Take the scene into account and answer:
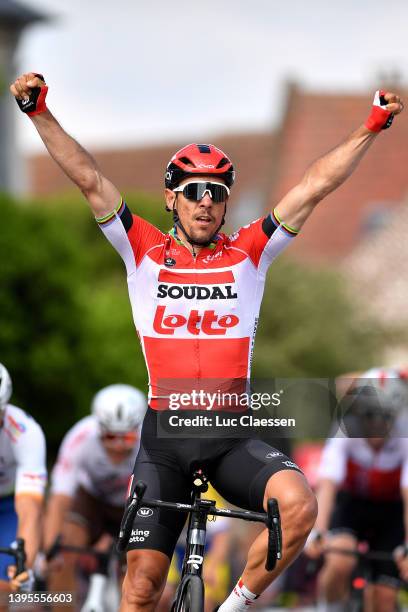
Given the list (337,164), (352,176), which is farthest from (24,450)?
(352,176)

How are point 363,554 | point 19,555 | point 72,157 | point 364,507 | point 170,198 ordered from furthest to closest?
point 364,507 → point 363,554 → point 19,555 → point 170,198 → point 72,157

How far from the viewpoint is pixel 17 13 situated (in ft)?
163

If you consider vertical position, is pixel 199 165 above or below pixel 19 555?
above

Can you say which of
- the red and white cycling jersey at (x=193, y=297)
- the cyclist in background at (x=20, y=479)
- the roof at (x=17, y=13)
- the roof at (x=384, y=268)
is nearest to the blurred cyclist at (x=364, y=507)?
the cyclist in background at (x=20, y=479)

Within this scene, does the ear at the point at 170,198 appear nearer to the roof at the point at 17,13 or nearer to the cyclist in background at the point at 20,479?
the cyclist in background at the point at 20,479

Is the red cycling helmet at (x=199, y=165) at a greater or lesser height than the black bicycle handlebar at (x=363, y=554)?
greater

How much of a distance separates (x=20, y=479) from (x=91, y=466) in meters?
2.65

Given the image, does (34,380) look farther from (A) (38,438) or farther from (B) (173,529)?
(B) (173,529)

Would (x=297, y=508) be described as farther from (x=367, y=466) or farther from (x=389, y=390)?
(x=367, y=466)

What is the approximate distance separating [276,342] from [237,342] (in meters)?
33.7

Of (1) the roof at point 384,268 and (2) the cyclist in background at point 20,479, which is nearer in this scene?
(2) the cyclist in background at point 20,479

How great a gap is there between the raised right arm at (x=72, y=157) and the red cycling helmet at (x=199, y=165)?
345mm

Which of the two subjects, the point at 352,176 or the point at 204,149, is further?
the point at 352,176

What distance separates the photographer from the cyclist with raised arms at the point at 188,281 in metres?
7.05
